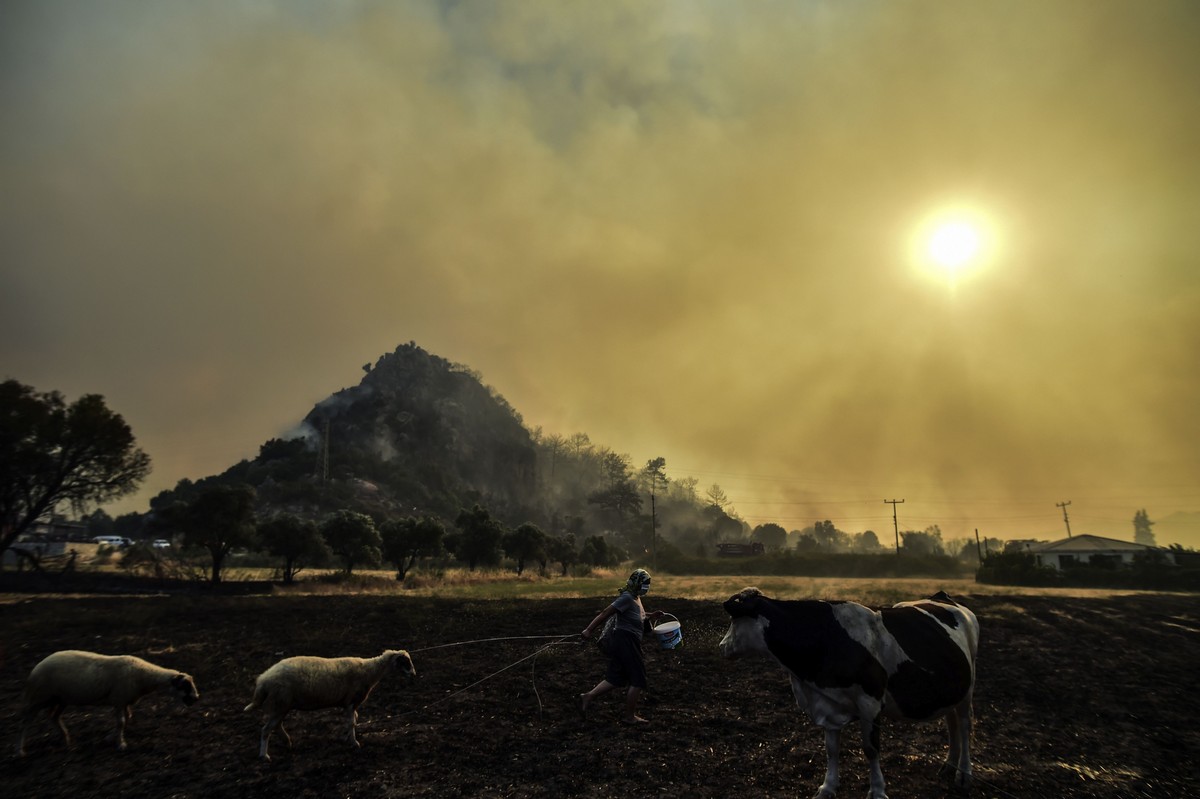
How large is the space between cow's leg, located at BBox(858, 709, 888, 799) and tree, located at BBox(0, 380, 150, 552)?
45.6m

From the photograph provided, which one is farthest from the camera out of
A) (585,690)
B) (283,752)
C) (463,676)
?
(463,676)

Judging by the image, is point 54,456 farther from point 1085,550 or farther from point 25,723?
point 1085,550

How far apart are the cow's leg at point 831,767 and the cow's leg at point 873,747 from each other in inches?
13.6

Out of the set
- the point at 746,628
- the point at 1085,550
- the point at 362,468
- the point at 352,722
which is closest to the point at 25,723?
the point at 352,722

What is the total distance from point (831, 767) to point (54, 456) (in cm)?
4713

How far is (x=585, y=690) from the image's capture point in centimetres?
1286

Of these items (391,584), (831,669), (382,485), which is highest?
(382,485)

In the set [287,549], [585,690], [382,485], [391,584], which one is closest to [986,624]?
[585,690]

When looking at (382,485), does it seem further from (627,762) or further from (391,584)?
(627,762)

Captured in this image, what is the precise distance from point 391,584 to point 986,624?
3884 cm

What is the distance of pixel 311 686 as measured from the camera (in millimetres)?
9375

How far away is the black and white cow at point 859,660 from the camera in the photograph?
6941 millimetres

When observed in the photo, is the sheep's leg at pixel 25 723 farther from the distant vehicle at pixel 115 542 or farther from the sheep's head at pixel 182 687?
the distant vehicle at pixel 115 542

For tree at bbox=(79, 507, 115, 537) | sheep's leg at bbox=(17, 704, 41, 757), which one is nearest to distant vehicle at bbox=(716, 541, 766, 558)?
sheep's leg at bbox=(17, 704, 41, 757)
